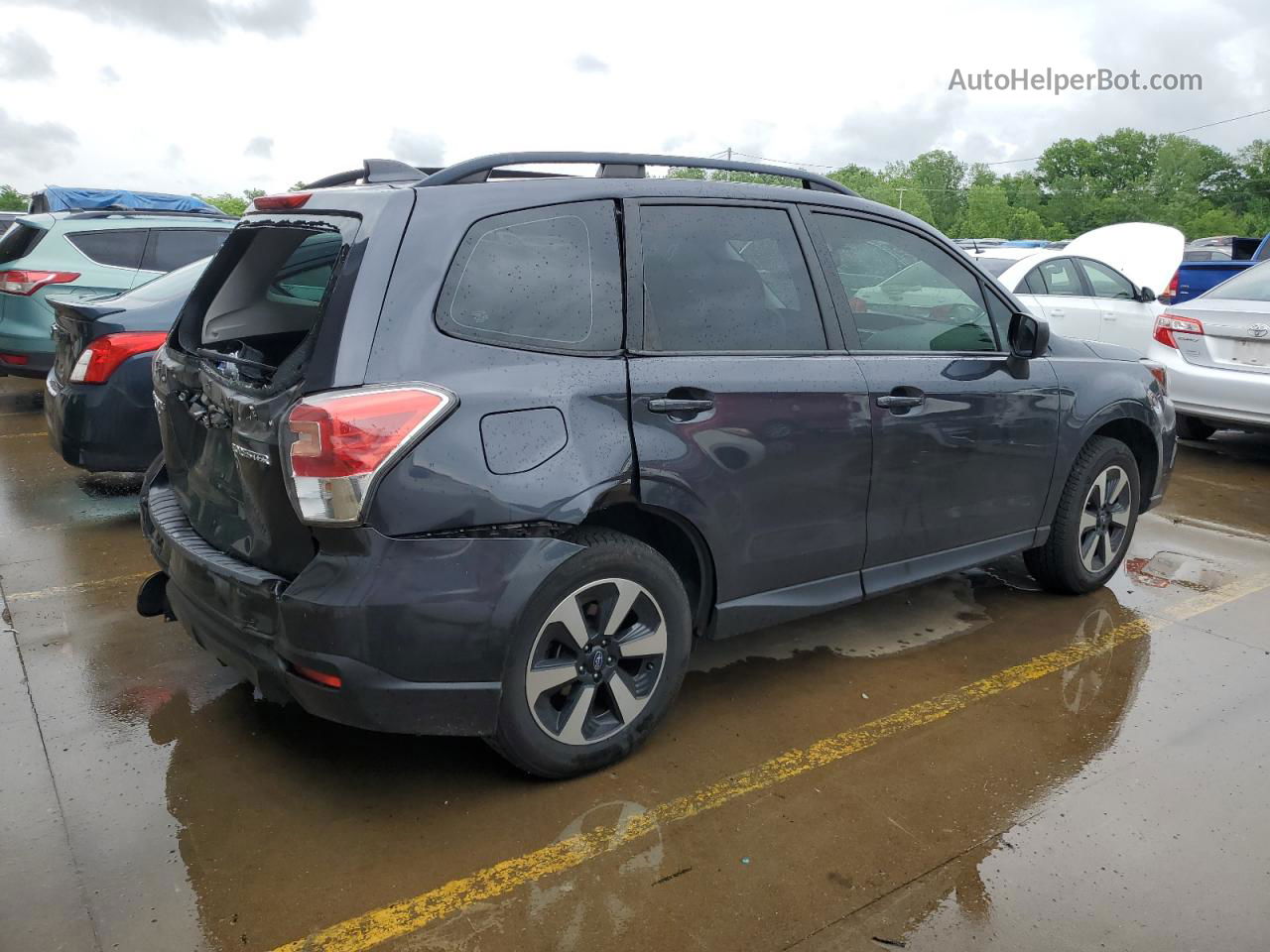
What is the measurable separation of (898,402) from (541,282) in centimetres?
142

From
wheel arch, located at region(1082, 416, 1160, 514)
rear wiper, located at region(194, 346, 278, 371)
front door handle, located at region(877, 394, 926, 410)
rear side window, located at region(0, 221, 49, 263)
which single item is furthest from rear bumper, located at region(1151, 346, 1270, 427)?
rear side window, located at region(0, 221, 49, 263)

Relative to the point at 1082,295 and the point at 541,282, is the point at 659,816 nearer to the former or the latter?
the point at 541,282

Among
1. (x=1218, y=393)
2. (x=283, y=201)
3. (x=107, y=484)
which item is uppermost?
(x=283, y=201)

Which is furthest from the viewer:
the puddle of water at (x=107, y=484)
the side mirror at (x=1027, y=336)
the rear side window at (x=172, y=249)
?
the rear side window at (x=172, y=249)

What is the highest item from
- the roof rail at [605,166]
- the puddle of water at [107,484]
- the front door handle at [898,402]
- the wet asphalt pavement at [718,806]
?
the roof rail at [605,166]

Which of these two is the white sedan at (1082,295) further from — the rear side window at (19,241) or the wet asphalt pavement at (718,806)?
the rear side window at (19,241)

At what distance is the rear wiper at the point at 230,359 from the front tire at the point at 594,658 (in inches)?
40.6

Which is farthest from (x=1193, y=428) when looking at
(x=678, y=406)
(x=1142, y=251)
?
(x=678, y=406)

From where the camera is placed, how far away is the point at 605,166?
3.33 metres

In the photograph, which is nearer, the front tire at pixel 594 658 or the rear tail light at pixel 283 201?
the front tire at pixel 594 658

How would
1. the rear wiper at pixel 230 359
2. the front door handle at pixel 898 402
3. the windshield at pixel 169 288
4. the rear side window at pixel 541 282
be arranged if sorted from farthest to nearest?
the windshield at pixel 169 288 → the front door handle at pixel 898 402 → the rear wiper at pixel 230 359 → the rear side window at pixel 541 282

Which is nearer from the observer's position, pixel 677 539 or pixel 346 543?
pixel 346 543

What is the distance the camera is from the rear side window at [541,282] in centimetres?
288

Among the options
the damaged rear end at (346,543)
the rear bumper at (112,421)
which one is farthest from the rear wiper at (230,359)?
the rear bumper at (112,421)
